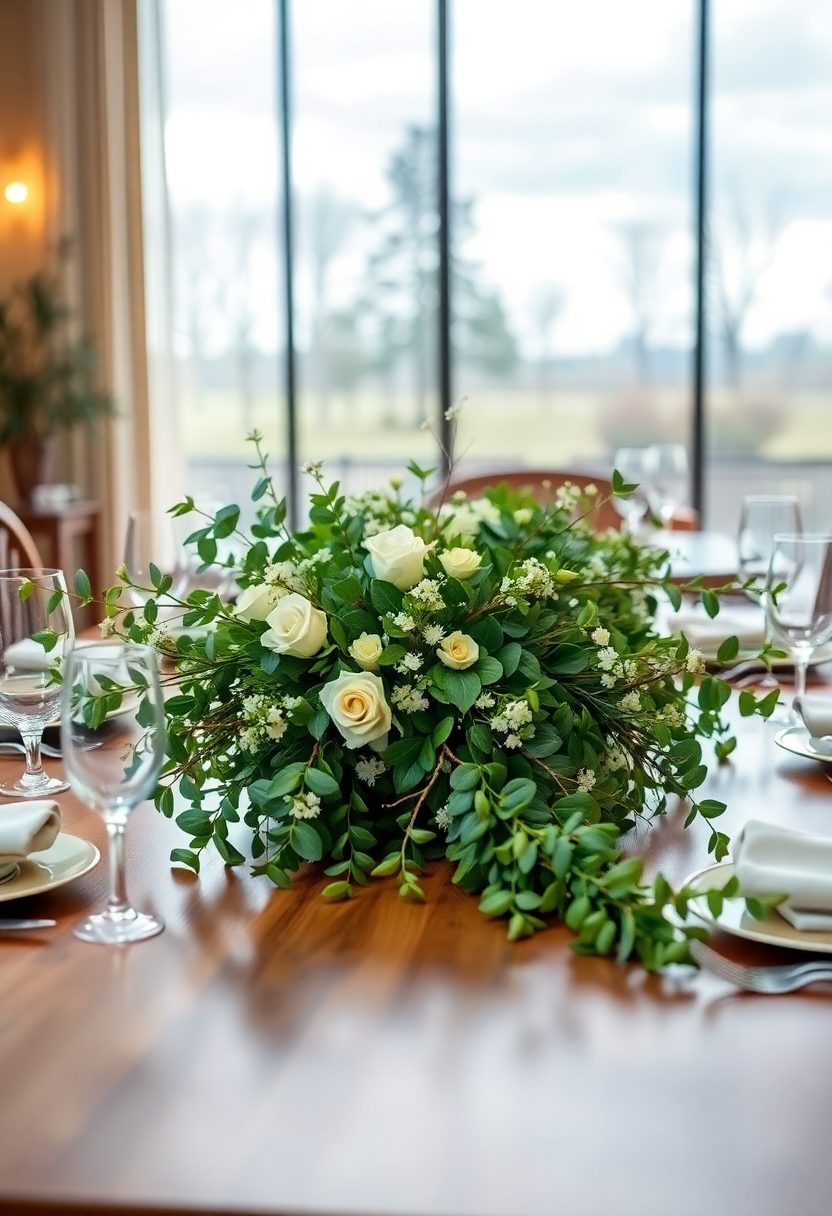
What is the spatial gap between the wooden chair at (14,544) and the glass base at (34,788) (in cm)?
103

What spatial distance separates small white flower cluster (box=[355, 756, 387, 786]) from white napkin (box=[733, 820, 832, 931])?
0.28 m

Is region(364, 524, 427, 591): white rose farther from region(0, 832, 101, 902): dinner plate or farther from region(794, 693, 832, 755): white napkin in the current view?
region(794, 693, 832, 755): white napkin

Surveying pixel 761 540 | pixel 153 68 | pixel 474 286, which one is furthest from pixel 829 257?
pixel 761 540

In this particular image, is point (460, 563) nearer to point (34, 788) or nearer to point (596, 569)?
point (596, 569)

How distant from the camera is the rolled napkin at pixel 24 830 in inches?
41.6

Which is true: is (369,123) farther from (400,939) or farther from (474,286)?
(400,939)

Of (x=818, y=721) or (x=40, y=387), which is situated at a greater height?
(x=40, y=387)

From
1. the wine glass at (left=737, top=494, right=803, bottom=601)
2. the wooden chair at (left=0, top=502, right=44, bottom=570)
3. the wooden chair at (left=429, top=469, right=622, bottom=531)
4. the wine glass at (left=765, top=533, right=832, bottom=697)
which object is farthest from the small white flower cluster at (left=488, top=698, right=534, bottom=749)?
the wooden chair at (left=429, top=469, right=622, bottom=531)

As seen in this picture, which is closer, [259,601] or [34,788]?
[259,601]

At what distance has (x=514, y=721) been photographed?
107cm

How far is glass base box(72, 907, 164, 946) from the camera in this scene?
977 millimetres

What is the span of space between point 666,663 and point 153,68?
15.8 ft

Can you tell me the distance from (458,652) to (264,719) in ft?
0.53

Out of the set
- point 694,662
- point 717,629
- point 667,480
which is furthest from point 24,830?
point 667,480
